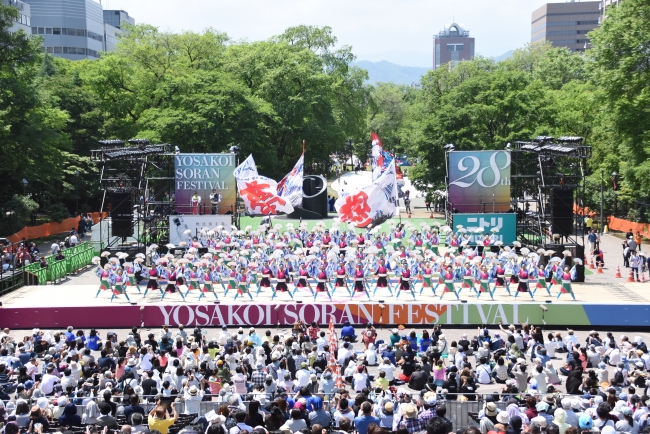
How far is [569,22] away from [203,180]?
5803 inches

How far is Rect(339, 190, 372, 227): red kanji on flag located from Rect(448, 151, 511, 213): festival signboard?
7849 millimetres

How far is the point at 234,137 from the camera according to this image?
1902 inches

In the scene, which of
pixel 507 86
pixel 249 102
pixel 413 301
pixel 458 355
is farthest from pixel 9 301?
pixel 507 86

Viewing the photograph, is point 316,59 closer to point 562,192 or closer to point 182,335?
point 562,192

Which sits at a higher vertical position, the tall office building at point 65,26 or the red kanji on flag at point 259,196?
the tall office building at point 65,26

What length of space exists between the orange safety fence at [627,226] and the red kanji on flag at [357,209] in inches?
767

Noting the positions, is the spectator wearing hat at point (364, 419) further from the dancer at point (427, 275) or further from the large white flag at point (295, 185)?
the large white flag at point (295, 185)

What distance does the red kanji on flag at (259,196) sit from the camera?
3622 centimetres

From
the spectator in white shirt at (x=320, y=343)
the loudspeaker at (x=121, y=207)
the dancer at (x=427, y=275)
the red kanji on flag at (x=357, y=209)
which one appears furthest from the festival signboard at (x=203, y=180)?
the spectator in white shirt at (x=320, y=343)

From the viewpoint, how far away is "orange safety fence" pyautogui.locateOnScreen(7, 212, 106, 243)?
38.6 meters

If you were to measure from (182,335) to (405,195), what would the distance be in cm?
3305

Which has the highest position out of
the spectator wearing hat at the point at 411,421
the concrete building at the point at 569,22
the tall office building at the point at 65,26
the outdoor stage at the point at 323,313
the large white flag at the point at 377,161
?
the concrete building at the point at 569,22

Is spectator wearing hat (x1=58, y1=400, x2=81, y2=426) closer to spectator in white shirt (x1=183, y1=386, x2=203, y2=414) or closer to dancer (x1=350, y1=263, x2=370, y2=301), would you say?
spectator in white shirt (x1=183, y1=386, x2=203, y2=414)

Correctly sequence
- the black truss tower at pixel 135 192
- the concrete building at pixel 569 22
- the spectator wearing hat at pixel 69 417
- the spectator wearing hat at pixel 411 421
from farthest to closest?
the concrete building at pixel 569 22 < the black truss tower at pixel 135 192 < the spectator wearing hat at pixel 69 417 < the spectator wearing hat at pixel 411 421
